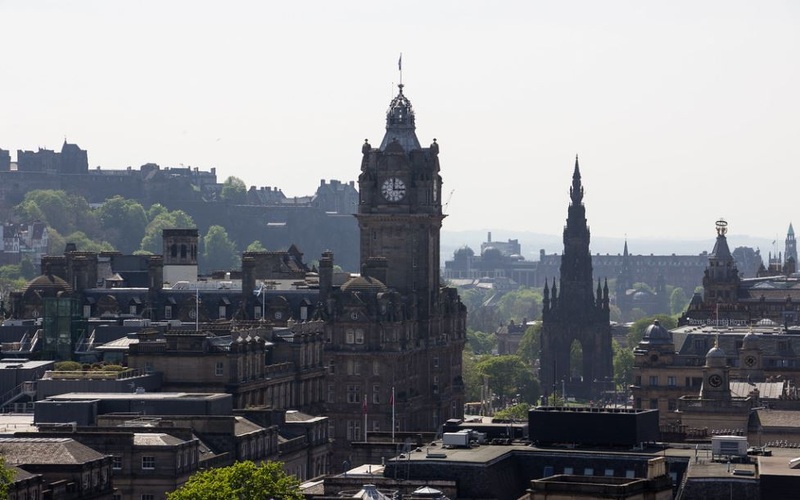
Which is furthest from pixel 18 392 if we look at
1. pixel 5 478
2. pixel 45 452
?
pixel 5 478

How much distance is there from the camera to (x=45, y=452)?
4811 inches

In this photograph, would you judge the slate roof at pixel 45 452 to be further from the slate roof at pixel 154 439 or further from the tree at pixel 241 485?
the slate roof at pixel 154 439

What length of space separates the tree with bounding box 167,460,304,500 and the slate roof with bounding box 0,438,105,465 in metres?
5.66

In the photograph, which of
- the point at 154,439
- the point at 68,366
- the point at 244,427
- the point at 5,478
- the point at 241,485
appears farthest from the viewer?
the point at 68,366

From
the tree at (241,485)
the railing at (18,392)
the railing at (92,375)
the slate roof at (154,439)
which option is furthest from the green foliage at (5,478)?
the railing at (18,392)

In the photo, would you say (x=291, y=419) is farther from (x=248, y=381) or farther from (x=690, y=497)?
(x=690, y=497)

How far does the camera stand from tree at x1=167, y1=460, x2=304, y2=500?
113875mm

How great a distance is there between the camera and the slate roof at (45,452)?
121 m

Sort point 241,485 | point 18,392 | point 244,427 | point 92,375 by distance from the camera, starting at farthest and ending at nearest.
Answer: point 18,392 → point 92,375 → point 244,427 → point 241,485

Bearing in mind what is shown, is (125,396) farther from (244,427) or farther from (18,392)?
(18,392)

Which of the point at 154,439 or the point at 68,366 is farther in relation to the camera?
the point at 68,366

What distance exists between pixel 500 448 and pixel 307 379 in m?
70.1

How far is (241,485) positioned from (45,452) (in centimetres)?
1008

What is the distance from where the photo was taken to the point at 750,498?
100m
